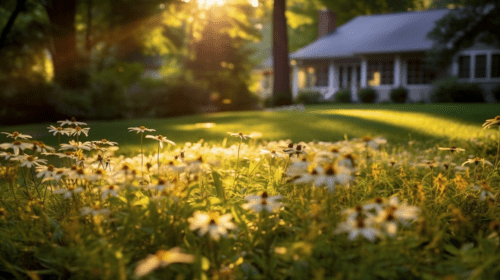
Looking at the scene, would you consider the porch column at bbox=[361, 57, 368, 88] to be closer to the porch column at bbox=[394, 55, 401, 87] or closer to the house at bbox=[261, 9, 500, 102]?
the house at bbox=[261, 9, 500, 102]

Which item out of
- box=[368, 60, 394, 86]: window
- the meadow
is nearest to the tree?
box=[368, 60, 394, 86]: window

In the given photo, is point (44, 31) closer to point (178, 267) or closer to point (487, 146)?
point (487, 146)

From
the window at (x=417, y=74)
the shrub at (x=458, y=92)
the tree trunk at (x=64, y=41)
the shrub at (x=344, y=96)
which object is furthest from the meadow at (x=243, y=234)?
the window at (x=417, y=74)

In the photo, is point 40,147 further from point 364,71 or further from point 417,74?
point 417,74

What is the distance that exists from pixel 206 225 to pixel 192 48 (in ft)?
69.3

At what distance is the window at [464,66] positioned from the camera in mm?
22344

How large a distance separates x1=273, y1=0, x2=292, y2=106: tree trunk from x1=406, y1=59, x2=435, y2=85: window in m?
8.01

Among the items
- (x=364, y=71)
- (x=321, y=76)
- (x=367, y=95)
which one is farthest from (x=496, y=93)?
(x=321, y=76)

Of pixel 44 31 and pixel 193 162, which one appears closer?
pixel 193 162

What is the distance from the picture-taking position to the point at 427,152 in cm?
524

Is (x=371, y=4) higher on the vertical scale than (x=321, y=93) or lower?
higher

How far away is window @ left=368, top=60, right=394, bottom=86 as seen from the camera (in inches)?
979

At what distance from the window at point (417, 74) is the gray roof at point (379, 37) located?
1.47 m

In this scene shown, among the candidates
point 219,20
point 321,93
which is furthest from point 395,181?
point 321,93
